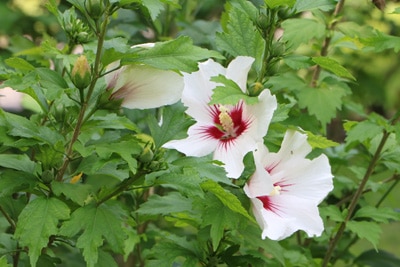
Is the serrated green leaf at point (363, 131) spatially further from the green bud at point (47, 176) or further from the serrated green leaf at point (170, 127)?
the green bud at point (47, 176)

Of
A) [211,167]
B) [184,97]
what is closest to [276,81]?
[184,97]

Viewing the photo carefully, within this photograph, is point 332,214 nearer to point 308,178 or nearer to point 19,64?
point 308,178

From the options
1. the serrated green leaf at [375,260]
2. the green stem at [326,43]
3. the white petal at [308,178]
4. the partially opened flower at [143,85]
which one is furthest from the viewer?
the serrated green leaf at [375,260]

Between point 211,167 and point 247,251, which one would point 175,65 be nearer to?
point 211,167

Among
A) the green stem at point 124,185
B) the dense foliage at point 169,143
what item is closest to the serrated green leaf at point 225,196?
the dense foliage at point 169,143

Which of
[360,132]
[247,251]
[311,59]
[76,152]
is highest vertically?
[311,59]

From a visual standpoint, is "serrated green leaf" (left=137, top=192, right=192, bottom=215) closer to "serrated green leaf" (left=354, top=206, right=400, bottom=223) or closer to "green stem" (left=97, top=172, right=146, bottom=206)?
"green stem" (left=97, top=172, right=146, bottom=206)

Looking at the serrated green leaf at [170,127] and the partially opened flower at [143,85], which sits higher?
the partially opened flower at [143,85]
